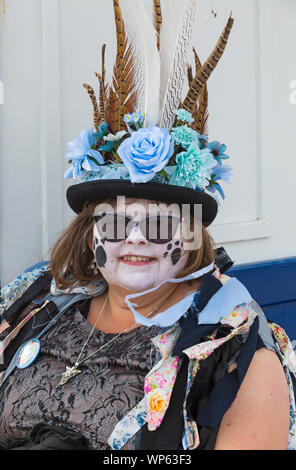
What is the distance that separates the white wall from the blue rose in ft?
2.11

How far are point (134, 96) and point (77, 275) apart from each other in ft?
2.22

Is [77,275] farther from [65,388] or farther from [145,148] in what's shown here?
[145,148]

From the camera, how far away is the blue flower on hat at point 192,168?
66.0 inches

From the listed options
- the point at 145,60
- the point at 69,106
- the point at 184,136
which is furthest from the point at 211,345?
the point at 69,106

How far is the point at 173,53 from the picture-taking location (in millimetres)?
1797

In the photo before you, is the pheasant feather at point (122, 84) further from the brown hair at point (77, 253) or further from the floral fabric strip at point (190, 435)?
the floral fabric strip at point (190, 435)

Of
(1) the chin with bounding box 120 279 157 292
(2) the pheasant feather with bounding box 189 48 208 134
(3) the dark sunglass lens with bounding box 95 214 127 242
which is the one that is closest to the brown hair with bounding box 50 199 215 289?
(3) the dark sunglass lens with bounding box 95 214 127 242

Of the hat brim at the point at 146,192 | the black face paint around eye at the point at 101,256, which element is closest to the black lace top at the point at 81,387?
the black face paint around eye at the point at 101,256

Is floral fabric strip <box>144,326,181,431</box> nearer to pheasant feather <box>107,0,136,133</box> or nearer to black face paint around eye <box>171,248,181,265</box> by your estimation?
black face paint around eye <box>171,248,181,265</box>

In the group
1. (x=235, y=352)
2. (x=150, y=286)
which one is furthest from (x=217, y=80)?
(x=235, y=352)

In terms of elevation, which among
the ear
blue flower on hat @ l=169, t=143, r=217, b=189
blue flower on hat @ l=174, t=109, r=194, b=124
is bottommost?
the ear

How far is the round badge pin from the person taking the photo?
1.78m

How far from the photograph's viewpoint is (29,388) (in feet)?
5.61
